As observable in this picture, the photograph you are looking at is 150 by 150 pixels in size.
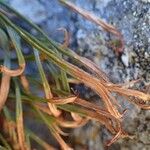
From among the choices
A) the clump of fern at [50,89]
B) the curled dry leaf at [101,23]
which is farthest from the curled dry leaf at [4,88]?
the curled dry leaf at [101,23]

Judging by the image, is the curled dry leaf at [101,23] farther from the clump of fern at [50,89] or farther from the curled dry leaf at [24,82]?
the curled dry leaf at [24,82]

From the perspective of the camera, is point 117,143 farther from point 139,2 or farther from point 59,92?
point 139,2

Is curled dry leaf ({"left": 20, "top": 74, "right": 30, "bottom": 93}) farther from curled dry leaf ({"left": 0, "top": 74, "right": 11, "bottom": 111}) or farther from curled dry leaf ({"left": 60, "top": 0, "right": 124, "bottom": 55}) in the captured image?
curled dry leaf ({"left": 60, "top": 0, "right": 124, "bottom": 55})

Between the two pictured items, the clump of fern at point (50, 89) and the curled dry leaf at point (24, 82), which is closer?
the clump of fern at point (50, 89)

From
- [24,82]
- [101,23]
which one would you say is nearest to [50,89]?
[24,82]

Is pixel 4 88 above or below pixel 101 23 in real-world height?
below

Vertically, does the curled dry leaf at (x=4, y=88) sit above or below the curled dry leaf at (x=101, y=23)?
below

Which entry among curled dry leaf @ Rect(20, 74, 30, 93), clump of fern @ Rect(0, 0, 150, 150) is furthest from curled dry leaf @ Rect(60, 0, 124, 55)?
curled dry leaf @ Rect(20, 74, 30, 93)

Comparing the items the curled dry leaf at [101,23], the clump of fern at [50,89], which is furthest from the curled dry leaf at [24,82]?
the curled dry leaf at [101,23]

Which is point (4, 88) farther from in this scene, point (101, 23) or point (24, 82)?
point (101, 23)
